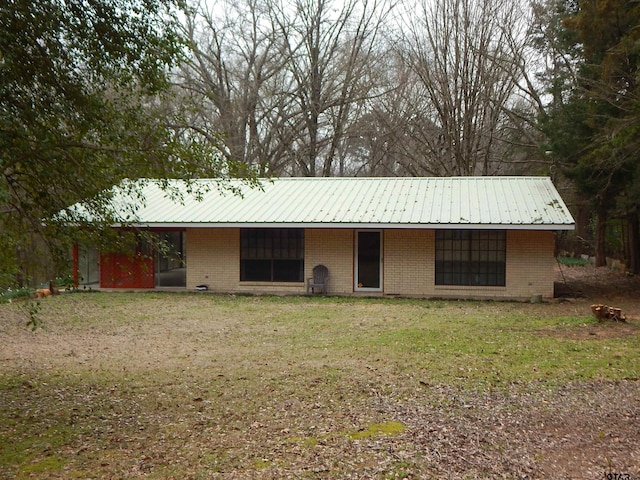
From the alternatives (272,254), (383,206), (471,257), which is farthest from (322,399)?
(383,206)

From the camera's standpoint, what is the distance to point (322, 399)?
6922 millimetres

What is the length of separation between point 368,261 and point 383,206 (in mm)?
1811

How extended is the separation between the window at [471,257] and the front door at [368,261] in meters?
1.79

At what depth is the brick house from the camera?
16891 millimetres

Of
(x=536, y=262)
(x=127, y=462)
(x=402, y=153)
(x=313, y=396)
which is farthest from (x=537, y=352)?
(x=402, y=153)

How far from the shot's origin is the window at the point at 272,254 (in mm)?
18453

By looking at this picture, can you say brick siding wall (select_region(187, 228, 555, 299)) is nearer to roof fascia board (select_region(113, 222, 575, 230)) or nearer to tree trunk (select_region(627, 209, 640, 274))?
roof fascia board (select_region(113, 222, 575, 230))

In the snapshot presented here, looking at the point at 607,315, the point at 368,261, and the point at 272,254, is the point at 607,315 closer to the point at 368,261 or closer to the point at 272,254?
the point at 368,261

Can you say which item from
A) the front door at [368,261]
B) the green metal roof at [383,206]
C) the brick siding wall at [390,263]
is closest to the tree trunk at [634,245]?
the green metal roof at [383,206]

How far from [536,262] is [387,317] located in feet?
18.8

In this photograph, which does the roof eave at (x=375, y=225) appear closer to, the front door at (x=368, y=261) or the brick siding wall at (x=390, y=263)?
the brick siding wall at (x=390, y=263)

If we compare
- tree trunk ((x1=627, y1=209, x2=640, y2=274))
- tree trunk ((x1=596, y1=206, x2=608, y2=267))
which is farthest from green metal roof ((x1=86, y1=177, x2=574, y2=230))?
tree trunk ((x1=596, y1=206, x2=608, y2=267))

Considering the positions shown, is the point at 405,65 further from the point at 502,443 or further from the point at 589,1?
the point at 502,443

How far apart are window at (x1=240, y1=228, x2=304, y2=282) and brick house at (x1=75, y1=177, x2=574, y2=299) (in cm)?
3
